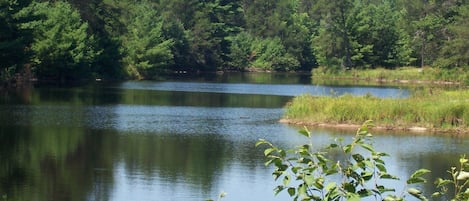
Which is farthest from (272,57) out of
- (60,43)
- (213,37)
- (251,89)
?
(60,43)

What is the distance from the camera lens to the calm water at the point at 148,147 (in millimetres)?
23250

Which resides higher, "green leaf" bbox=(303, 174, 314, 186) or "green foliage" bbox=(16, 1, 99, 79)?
"green foliage" bbox=(16, 1, 99, 79)

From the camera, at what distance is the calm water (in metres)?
23.2

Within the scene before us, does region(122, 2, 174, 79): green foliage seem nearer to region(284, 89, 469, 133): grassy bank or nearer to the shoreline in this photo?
region(284, 89, 469, 133): grassy bank

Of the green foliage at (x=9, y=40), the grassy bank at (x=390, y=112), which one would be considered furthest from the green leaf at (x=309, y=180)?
the green foliage at (x=9, y=40)

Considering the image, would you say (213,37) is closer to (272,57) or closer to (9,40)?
(272,57)

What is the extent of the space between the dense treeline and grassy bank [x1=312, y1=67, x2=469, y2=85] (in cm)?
94

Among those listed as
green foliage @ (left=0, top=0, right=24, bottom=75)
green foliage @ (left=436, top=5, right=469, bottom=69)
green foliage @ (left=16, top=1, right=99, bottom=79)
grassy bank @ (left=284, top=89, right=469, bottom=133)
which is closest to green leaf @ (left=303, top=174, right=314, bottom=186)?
grassy bank @ (left=284, top=89, right=469, bottom=133)

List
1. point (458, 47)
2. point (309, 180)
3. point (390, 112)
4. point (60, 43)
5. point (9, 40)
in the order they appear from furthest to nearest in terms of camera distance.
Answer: point (458, 47) < point (60, 43) < point (9, 40) < point (390, 112) < point (309, 180)

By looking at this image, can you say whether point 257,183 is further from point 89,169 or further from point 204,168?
point 89,169

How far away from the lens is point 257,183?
24938mm

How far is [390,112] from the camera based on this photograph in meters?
40.1

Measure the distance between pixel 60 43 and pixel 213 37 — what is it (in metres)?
51.4

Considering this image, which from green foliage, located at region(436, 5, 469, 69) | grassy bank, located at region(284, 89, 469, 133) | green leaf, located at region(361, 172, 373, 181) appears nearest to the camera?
green leaf, located at region(361, 172, 373, 181)
